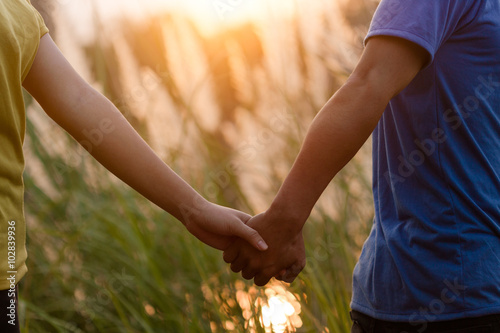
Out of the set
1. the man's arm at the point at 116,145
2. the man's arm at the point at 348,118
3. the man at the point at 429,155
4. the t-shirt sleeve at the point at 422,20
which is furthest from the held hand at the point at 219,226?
the t-shirt sleeve at the point at 422,20

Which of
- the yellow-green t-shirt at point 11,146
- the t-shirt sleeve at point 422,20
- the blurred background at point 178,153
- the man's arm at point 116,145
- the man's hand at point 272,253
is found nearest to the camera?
the yellow-green t-shirt at point 11,146

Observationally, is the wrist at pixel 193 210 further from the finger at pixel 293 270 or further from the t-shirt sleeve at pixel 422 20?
the t-shirt sleeve at pixel 422 20

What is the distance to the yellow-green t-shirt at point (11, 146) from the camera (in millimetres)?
734

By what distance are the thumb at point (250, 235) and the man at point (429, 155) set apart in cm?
23

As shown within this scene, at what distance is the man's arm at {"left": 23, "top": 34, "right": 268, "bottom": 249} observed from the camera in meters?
0.96

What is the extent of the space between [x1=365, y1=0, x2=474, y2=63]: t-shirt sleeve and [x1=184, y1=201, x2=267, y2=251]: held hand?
1.52 feet

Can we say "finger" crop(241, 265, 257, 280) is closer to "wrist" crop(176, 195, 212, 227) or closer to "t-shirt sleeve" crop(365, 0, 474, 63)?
"wrist" crop(176, 195, 212, 227)

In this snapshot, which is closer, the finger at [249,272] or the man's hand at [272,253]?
the man's hand at [272,253]

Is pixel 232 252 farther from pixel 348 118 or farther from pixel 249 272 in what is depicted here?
pixel 348 118

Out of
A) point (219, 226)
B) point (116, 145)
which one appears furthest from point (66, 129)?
point (219, 226)

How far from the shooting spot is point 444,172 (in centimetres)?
90

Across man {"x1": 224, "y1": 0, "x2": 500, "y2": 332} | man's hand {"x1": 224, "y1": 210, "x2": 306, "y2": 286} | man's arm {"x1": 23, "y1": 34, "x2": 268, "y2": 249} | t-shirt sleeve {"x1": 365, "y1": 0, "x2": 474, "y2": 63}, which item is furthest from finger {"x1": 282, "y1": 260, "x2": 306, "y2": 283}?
t-shirt sleeve {"x1": 365, "y1": 0, "x2": 474, "y2": 63}

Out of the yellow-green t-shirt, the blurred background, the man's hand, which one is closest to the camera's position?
the yellow-green t-shirt

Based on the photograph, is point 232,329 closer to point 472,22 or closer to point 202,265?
point 202,265
